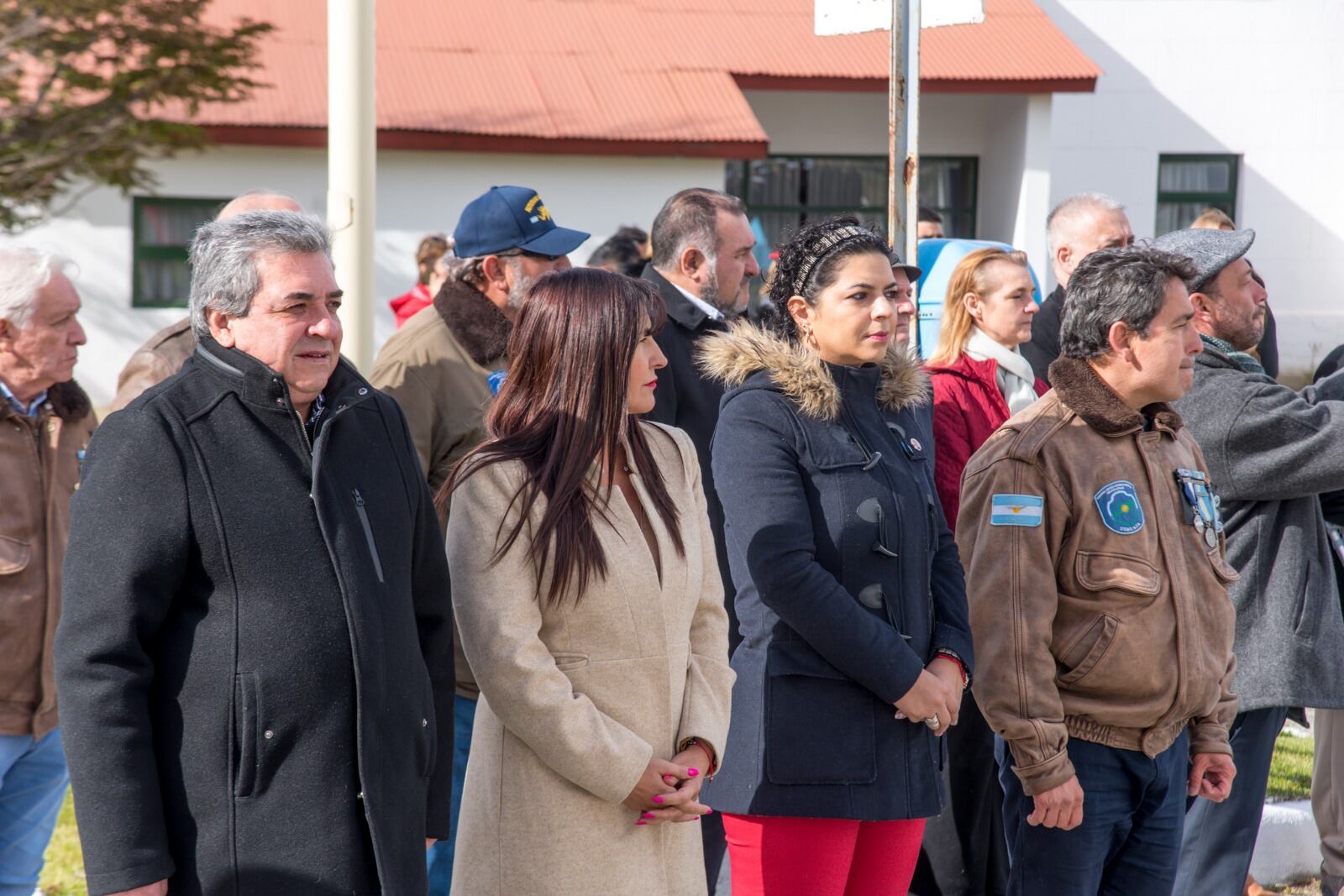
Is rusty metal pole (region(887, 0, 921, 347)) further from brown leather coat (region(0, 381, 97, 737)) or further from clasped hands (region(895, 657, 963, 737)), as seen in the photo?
brown leather coat (region(0, 381, 97, 737))

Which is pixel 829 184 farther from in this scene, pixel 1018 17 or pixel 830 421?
pixel 830 421

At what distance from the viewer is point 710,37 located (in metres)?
14.5

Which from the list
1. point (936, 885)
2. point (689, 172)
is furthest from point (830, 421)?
point (689, 172)

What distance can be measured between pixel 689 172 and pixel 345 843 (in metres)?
11.7

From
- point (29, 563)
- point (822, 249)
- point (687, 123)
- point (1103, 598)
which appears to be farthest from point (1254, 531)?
point (687, 123)

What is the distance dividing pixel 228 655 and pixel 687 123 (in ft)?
37.3

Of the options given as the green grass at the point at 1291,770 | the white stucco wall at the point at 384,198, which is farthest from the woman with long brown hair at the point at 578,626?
the white stucco wall at the point at 384,198

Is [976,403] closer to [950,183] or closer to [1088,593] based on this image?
[1088,593]

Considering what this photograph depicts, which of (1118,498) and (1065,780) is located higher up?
(1118,498)

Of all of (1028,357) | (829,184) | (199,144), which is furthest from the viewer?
(829,184)

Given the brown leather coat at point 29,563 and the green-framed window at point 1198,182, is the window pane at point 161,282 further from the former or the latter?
the green-framed window at point 1198,182

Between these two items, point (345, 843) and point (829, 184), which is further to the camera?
point (829, 184)

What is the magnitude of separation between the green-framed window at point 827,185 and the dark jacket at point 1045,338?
32.3 feet

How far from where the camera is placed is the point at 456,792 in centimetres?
399
